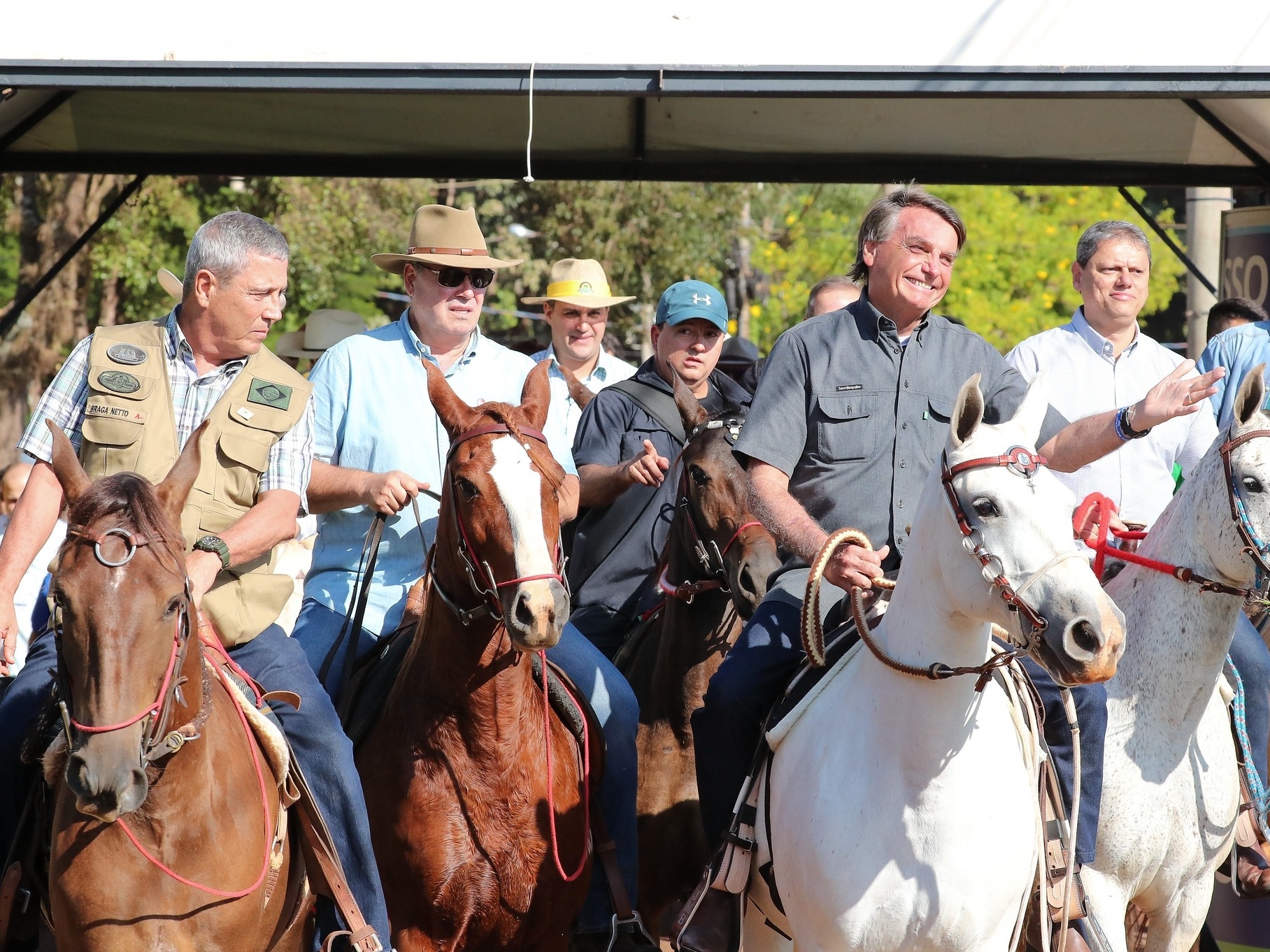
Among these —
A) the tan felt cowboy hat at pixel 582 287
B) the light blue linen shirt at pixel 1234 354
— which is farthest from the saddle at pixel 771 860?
the tan felt cowboy hat at pixel 582 287

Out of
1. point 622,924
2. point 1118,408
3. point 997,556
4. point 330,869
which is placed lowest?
point 622,924

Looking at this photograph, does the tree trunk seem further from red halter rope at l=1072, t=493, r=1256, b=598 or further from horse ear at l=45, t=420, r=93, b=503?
red halter rope at l=1072, t=493, r=1256, b=598

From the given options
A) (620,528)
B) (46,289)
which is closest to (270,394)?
(620,528)

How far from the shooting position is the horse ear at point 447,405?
487 centimetres

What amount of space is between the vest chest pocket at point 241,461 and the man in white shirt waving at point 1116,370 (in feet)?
11.6

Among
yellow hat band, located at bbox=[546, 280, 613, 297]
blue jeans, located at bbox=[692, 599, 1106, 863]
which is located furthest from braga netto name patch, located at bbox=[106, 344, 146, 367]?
yellow hat band, located at bbox=[546, 280, 613, 297]

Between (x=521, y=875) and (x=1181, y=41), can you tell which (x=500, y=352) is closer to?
(x=521, y=875)

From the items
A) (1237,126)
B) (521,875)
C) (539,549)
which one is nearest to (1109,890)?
(521,875)

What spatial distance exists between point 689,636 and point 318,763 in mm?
1928

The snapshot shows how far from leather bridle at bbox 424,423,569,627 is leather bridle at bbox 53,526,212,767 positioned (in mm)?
1001

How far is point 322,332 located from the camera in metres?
11.4

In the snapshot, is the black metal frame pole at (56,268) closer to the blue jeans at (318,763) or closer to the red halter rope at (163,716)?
the blue jeans at (318,763)

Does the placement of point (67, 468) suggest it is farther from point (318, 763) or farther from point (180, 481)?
point (318, 763)

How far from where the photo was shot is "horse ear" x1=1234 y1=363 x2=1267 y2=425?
507 cm
